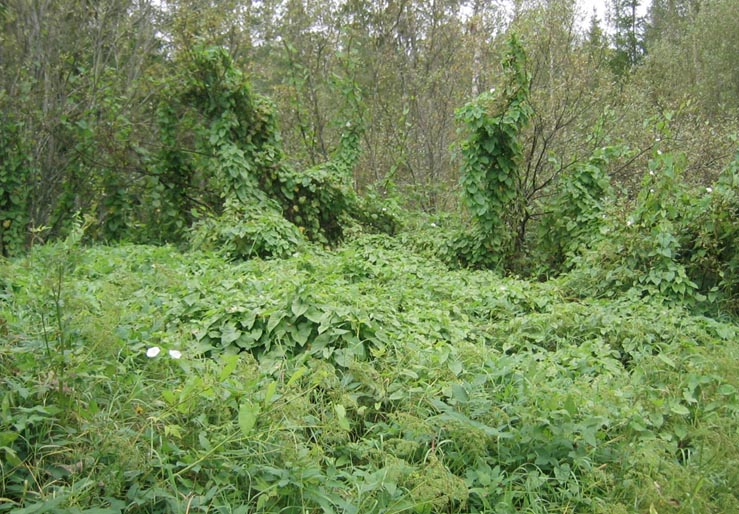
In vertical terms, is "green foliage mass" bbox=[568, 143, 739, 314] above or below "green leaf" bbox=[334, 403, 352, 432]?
above

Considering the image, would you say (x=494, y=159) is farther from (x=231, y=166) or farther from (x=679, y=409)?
(x=679, y=409)

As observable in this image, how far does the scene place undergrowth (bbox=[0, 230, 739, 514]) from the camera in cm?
207

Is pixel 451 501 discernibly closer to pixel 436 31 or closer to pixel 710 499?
pixel 710 499

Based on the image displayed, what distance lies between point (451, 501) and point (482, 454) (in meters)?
0.32

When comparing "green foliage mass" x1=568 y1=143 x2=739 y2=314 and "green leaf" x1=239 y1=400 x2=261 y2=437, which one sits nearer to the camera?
"green leaf" x1=239 y1=400 x2=261 y2=437

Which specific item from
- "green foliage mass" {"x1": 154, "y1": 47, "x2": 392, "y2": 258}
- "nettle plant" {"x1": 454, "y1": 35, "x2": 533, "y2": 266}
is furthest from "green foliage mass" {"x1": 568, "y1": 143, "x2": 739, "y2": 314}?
"green foliage mass" {"x1": 154, "y1": 47, "x2": 392, "y2": 258}

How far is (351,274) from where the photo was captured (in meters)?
5.04

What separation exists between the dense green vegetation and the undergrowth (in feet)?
0.05

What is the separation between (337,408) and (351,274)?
2.58 meters

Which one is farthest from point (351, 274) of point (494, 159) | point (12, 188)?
point (12, 188)

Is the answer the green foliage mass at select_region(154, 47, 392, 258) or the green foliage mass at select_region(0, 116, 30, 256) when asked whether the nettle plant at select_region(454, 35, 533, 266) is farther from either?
the green foliage mass at select_region(0, 116, 30, 256)

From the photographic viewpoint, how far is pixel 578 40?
9.23m

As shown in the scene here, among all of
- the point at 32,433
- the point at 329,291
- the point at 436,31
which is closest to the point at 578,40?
the point at 436,31

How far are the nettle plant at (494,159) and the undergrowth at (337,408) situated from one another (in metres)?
2.75
